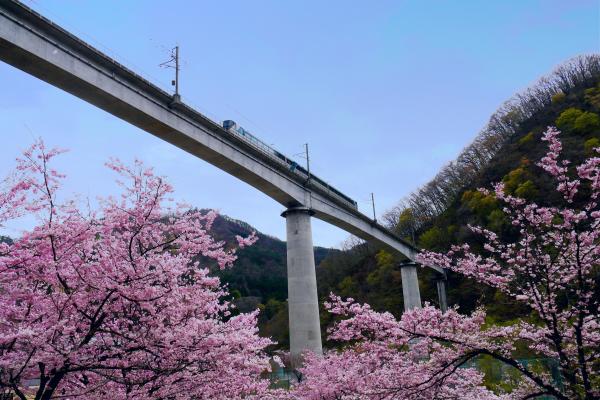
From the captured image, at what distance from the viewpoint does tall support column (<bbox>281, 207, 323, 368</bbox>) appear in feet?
69.2

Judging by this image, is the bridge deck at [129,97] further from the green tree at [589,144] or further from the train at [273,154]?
the green tree at [589,144]

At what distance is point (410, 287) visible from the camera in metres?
42.3

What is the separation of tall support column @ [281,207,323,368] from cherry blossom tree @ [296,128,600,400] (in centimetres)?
1036

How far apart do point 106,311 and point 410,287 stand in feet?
126

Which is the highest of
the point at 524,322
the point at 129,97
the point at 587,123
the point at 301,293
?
the point at 587,123

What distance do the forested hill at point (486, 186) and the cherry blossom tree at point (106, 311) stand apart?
35223 millimetres

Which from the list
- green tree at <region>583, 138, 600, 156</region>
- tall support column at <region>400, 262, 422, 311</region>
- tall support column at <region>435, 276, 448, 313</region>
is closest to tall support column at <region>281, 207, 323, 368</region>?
tall support column at <region>400, 262, 422, 311</region>

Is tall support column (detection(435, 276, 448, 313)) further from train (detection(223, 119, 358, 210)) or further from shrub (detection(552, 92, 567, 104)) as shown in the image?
shrub (detection(552, 92, 567, 104))

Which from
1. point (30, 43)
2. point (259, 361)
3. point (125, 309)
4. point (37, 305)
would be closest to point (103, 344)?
point (125, 309)

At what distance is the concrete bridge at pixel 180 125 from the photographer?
12.9 m

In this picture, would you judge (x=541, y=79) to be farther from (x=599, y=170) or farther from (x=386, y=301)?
(x=599, y=170)

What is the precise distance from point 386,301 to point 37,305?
176 feet

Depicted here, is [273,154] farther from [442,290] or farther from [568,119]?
[568,119]

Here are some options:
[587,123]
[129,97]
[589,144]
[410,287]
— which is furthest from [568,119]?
[129,97]
